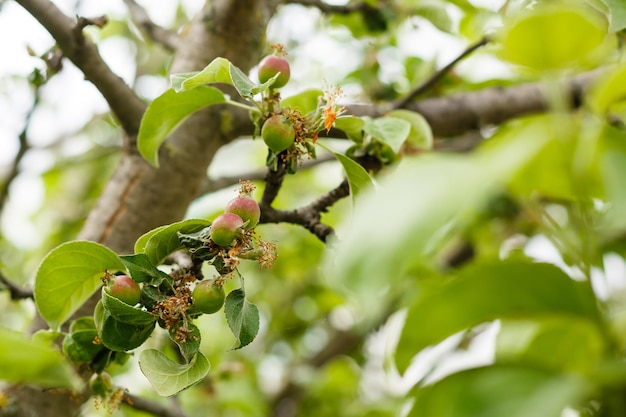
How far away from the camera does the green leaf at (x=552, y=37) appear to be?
13.6 inches

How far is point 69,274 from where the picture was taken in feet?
2.23

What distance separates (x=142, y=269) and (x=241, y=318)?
0.37 feet

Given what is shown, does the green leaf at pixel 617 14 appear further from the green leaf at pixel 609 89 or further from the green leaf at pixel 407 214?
the green leaf at pixel 407 214

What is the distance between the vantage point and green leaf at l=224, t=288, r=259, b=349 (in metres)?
0.60

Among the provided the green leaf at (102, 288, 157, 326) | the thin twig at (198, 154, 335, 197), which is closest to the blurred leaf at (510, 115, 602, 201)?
the green leaf at (102, 288, 157, 326)

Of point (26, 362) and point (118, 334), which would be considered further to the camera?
point (118, 334)

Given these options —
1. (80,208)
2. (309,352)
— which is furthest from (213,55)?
(309,352)

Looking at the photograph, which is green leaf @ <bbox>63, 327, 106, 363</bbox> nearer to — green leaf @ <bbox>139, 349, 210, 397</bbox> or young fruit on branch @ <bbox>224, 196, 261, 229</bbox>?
green leaf @ <bbox>139, 349, 210, 397</bbox>

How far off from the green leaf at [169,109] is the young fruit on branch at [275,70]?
67mm

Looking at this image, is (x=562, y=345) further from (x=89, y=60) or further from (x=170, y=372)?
(x=89, y=60)

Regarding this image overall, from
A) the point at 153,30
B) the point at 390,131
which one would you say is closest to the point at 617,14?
the point at 390,131

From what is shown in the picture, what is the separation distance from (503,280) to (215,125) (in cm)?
74

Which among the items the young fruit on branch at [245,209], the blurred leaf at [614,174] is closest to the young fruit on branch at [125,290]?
the young fruit on branch at [245,209]

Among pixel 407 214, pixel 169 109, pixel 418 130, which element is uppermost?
pixel 407 214
